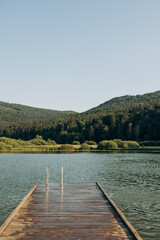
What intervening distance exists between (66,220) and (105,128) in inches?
5763

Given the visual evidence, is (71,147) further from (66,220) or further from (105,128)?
(66,220)

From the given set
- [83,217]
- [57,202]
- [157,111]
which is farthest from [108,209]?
[157,111]

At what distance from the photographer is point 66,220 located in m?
10.6

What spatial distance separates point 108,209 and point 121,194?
7675 mm

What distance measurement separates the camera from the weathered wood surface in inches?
348

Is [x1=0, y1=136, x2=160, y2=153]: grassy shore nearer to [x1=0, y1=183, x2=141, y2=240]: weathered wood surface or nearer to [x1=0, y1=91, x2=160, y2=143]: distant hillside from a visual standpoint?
[x1=0, y1=91, x2=160, y2=143]: distant hillside

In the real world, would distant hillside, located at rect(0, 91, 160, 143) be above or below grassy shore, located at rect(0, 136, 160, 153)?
above

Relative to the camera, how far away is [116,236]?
8750mm

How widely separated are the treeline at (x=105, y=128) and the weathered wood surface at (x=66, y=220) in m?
128

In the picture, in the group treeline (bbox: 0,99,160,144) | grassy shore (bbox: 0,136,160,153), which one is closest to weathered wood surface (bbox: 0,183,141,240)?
grassy shore (bbox: 0,136,160,153)

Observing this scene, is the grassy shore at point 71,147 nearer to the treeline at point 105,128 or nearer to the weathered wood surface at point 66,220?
the treeline at point 105,128

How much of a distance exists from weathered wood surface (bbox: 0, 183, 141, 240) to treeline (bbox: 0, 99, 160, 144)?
5044 inches

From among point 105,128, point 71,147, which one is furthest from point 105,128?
point 71,147

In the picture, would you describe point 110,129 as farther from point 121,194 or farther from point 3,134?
point 121,194
